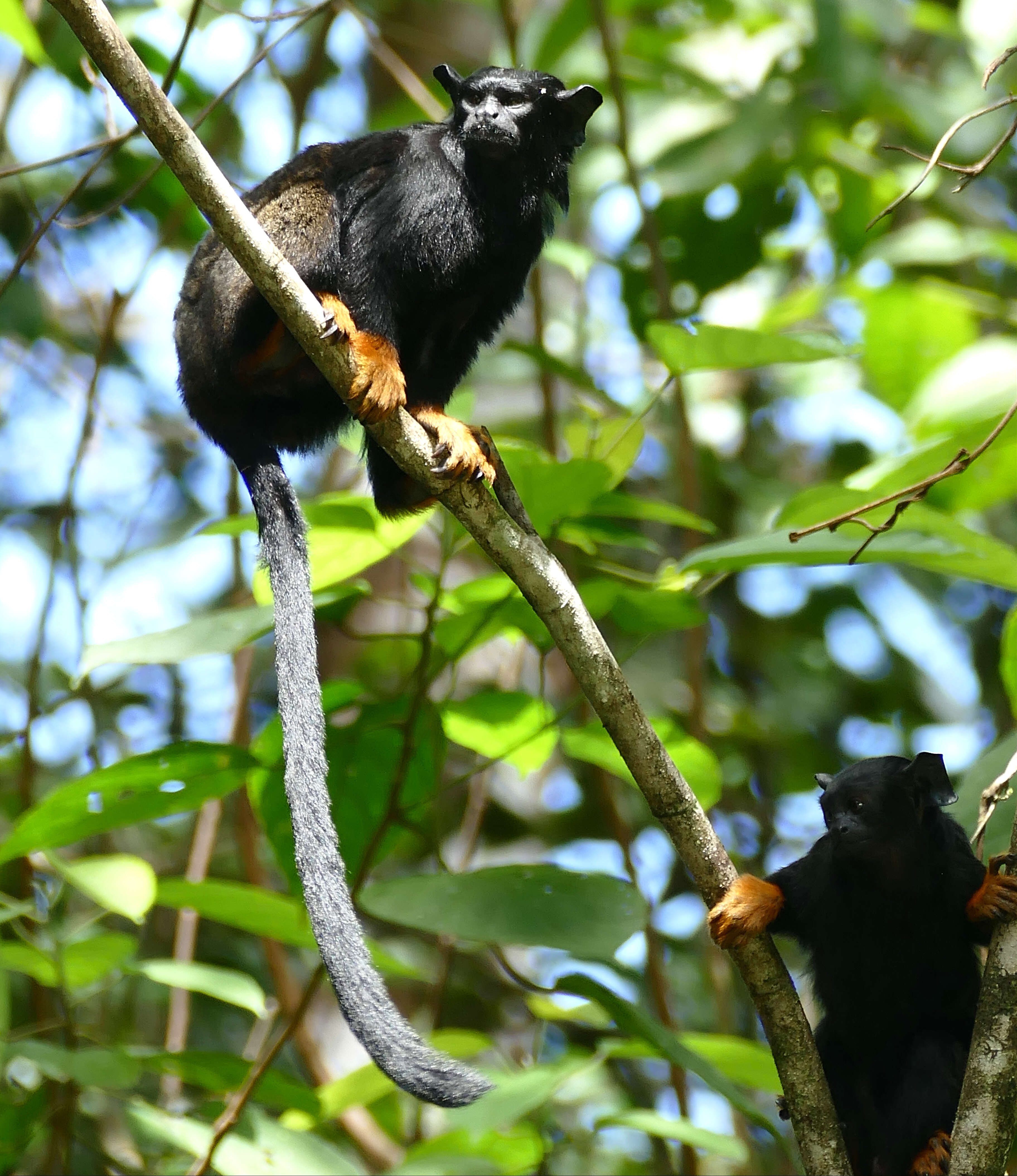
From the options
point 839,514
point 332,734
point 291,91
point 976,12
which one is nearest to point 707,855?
point 839,514

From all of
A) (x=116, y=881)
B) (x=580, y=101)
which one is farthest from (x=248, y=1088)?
(x=580, y=101)

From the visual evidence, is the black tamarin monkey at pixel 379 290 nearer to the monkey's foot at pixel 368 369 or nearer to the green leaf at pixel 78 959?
the monkey's foot at pixel 368 369

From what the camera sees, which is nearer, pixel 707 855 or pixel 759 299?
pixel 707 855

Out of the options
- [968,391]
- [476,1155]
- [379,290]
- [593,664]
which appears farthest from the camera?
[968,391]

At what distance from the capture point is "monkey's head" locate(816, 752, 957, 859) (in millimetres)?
2273

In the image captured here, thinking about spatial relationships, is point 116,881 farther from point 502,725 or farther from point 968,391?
point 968,391

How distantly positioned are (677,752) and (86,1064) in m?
1.28

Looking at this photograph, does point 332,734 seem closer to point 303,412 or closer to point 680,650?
point 303,412

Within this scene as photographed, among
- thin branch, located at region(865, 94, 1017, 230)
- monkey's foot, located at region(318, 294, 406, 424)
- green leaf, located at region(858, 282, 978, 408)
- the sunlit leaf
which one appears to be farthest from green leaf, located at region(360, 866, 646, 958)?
green leaf, located at region(858, 282, 978, 408)

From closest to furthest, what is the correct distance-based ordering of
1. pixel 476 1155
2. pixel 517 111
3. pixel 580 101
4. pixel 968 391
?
pixel 476 1155, pixel 517 111, pixel 580 101, pixel 968 391

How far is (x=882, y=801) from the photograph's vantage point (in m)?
2.34

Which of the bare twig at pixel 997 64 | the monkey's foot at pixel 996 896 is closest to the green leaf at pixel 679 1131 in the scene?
the monkey's foot at pixel 996 896

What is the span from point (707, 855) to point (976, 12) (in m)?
2.60

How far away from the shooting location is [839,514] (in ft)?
7.84
